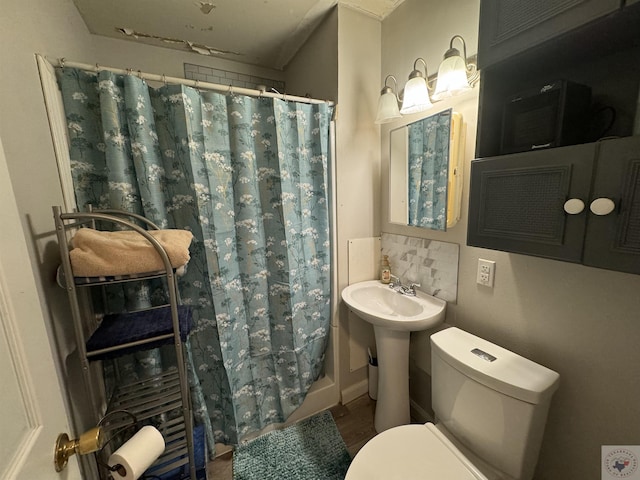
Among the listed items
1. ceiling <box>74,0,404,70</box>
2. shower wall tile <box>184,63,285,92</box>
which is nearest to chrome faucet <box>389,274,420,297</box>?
ceiling <box>74,0,404,70</box>

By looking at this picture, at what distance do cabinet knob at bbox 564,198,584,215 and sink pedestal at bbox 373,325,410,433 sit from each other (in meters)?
0.94

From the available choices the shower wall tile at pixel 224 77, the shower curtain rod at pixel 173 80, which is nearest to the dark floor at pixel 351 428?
the shower curtain rod at pixel 173 80

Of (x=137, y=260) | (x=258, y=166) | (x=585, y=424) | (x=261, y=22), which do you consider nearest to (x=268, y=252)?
(x=258, y=166)

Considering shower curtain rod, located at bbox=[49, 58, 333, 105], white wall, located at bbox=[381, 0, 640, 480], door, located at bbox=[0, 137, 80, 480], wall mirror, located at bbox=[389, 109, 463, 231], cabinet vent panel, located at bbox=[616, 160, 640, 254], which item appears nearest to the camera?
door, located at bbox=[0, 137, 80, 480]

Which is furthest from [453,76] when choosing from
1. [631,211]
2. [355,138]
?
[631,211]

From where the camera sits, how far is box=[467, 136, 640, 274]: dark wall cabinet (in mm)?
613

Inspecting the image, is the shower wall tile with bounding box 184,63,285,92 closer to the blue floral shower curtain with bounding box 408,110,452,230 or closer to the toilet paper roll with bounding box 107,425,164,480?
the blue floral shower curtain with bounding box 408,110,452,230

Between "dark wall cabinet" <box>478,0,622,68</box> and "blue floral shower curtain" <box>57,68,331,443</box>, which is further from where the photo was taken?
"blue floral shower curtain" <box>57,68,331,443</box>

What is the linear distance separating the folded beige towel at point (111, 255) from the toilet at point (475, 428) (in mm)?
1021

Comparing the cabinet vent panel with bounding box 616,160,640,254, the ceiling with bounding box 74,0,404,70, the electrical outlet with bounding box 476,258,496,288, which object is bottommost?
the electrical outlet with bounding box 476,258,496,288

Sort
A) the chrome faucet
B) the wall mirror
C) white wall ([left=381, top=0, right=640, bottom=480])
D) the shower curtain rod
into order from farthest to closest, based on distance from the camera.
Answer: the chrome faucet
the wall mirror
the shower curtain rod
white wall ([left=381, top=0, right=640, bottom=480])

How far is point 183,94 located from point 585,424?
2048 mm

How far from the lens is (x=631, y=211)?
0.60m

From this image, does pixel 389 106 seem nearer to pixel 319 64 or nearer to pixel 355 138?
pixel 355 138
